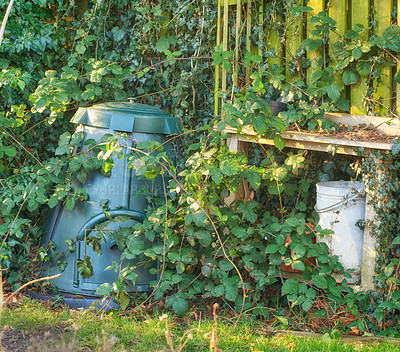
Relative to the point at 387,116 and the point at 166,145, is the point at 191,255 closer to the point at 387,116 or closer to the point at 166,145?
the point at 166,145

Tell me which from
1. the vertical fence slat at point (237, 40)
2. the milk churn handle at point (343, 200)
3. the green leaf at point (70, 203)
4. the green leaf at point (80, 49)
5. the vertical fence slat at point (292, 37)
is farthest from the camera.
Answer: the green leaf at point (80, 49)

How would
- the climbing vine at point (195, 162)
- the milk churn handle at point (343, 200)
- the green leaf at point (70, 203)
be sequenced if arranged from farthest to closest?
the green leaf at point (70, 203) < the milk churn handle at point (343, 200) < the climbing vine at point (195, 162)

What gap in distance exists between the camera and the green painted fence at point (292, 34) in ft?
11.5

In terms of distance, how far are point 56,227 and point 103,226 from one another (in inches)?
19.4

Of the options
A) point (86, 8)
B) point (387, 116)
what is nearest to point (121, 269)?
point (387, 116)

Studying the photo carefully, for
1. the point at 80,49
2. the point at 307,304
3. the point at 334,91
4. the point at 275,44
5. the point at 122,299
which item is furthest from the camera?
the point at 80,49

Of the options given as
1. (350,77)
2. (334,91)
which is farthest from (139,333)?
(350,77)

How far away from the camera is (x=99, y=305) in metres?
3.27

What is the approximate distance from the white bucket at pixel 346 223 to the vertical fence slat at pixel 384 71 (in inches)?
24.4

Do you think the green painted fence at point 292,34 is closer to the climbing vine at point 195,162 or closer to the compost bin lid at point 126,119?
the climbing vine at point 195,162

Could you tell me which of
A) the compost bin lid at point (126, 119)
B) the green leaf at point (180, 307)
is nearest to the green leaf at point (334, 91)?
the compost bin lid at point (126, 119)

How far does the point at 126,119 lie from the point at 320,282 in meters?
1.67

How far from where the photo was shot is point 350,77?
358 cm

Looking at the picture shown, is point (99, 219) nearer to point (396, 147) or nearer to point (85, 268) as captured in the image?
point (85, 268)
